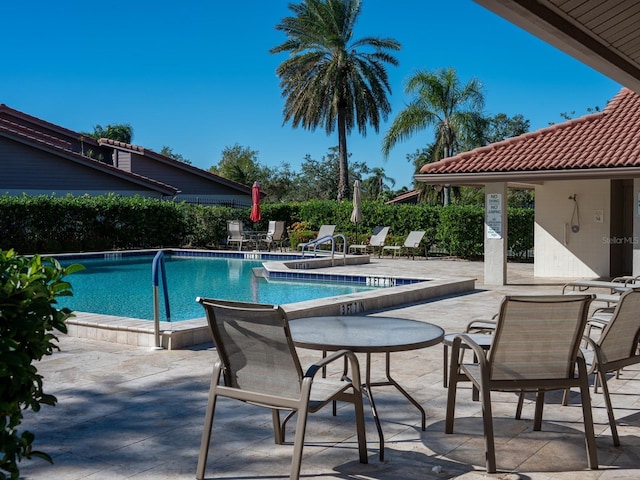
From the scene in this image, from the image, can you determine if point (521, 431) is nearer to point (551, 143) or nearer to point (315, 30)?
point (551, 143)

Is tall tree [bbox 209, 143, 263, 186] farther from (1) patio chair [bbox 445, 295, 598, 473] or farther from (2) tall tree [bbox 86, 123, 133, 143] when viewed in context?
(1) patio chair [bbox 445, 295, 598, 473]

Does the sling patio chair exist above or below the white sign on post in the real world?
below

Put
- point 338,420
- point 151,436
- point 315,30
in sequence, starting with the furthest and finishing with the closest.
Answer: point 315,30
point 338,420
point 151,436

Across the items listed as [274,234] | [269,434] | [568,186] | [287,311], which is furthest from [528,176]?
[274,234]

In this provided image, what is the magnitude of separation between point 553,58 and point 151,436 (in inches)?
1963

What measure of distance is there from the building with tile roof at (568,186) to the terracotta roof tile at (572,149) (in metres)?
0.02

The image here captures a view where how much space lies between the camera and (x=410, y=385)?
6.14 metres

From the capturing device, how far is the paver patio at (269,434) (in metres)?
4.07

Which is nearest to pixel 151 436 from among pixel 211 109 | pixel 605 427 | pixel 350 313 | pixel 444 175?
pixel 605 427

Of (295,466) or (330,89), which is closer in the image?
(295,466)

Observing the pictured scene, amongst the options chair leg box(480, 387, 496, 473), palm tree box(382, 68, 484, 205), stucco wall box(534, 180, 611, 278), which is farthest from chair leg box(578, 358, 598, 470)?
palm tree box(382, 68, 484, 205)

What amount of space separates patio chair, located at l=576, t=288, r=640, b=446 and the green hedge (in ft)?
57.9

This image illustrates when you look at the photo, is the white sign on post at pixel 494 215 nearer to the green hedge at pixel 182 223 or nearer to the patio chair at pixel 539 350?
the green hedge at pixel 182 223

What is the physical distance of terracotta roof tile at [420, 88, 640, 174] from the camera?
1450 cm
